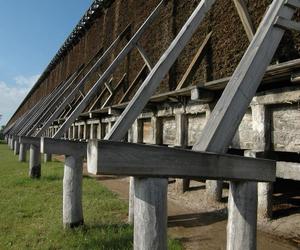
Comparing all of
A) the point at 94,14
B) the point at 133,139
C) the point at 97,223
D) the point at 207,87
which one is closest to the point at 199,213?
the point at 97,223

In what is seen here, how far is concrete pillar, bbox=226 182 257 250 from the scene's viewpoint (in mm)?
3229

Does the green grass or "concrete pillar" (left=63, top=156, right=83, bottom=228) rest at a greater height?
"concrete pillar" (left=63, top=156, right=83, bottom=228)

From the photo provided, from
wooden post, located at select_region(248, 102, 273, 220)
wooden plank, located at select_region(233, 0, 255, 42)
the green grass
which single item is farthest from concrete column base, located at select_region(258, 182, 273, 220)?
wooden plank, located at select_region(233, 0, 255, 42)

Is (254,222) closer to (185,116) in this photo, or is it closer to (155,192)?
(155,192)

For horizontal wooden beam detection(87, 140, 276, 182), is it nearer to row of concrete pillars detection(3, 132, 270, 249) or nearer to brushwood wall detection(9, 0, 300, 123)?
row of concrete pillars detection(3, 132, 270, 249)

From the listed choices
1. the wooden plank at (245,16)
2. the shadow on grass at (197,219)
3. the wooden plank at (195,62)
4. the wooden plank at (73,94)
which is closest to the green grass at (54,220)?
the shadow on grass at (197,219)

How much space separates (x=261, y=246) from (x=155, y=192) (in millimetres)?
2709

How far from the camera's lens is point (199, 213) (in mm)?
7258

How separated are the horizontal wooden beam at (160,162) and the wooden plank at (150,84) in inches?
41.0

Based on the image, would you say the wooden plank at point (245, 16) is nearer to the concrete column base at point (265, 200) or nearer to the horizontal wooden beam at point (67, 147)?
the concrete column base at point (265, 200)

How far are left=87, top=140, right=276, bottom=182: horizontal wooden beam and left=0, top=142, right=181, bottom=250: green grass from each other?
2480 mm

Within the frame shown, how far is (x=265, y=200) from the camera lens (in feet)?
19.4

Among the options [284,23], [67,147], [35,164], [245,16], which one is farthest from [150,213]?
[35,164]

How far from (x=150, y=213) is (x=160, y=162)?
58cm
